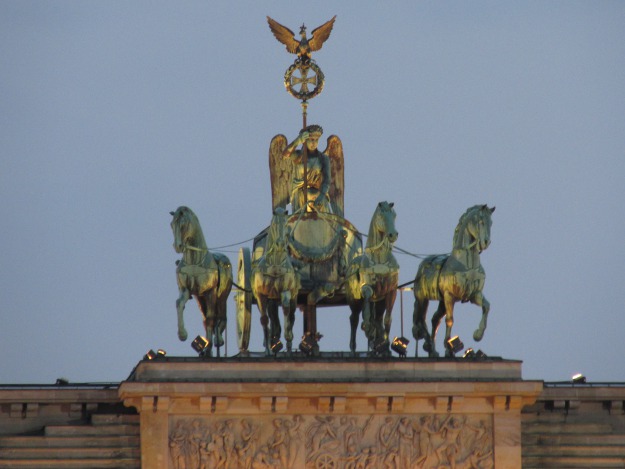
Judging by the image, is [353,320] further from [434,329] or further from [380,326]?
[434,329]

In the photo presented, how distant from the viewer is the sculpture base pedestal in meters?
74.9

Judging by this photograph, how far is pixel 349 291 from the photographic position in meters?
77.4

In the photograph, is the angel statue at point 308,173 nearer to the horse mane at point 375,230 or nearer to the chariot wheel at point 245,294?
the chariot wheel at point 245,294

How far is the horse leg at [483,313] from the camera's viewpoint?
76.2 meters

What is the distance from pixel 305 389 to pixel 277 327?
106 inches

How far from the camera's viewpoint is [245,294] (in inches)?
3088

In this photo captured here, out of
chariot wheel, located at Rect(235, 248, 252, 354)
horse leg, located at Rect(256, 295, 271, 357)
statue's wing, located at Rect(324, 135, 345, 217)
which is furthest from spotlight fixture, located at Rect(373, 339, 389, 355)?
statue's wing, located at Rect(324, 135, 345, 217)

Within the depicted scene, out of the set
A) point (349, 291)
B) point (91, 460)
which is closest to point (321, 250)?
point (349, 291)

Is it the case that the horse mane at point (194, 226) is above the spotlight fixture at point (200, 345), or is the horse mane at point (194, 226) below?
above

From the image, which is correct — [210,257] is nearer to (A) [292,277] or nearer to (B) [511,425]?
(A) [292,277]

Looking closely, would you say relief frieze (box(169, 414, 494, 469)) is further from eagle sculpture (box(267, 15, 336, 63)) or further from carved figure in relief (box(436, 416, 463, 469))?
eagle sculpture (box(267, 15, 336, 63))

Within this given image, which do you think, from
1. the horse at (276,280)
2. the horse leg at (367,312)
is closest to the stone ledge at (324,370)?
the horse at (276,280)

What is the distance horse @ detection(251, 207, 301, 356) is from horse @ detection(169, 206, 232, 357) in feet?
1.98

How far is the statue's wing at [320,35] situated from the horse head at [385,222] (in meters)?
5.07
